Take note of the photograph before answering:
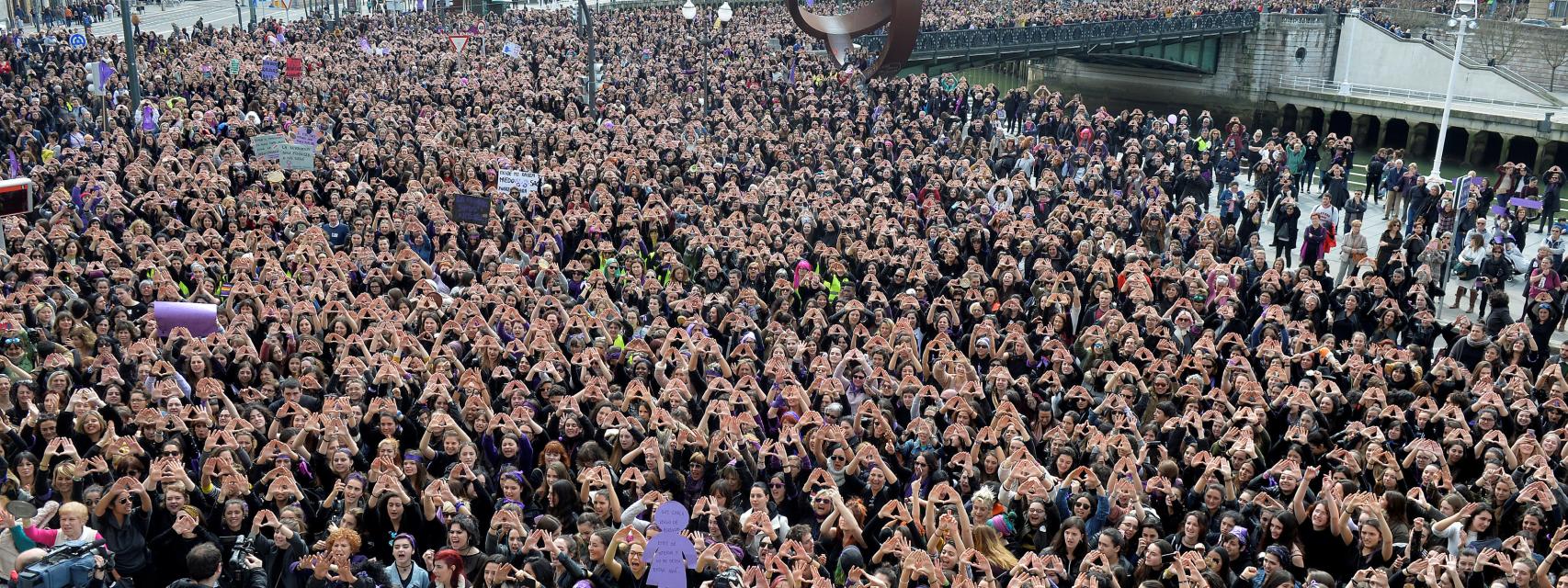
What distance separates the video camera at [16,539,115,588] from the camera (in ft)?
24.3

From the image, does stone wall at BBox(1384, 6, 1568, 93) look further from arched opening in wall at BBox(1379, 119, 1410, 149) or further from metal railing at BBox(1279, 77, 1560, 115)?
arched opening in wall at BBox(1379, 119, 1410, 149)

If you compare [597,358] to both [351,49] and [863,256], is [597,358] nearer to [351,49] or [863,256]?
[863,256]

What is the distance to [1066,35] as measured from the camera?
163 feet

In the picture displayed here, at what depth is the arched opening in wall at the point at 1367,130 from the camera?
50.0 meters

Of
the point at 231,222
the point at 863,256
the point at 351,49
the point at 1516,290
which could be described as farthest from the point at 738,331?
the point at 351,49

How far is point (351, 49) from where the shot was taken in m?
35.6

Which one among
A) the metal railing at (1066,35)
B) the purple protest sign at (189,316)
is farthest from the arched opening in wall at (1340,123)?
the purple protest sign at (189,316)

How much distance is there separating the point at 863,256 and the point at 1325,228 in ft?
19.3

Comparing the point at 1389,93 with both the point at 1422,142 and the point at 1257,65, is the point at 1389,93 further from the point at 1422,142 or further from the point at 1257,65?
the point at 1257,65

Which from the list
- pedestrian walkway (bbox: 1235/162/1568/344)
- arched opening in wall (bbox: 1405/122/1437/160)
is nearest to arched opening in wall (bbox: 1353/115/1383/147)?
arched opening in wall (bbox: 1405/122/1437/160)

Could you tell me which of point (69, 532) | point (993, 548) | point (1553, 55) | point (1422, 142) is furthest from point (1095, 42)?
point (69, 532)

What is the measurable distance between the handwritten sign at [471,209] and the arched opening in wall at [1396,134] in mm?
40062

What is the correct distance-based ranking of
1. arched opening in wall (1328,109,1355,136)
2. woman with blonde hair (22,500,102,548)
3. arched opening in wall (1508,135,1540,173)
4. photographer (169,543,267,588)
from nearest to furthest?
photographer (169,543,267,588) → woman with blonde hair (22,500,102,548) → arched opening in wall (1508,135,1540,173) → arched opening in wall (1328,109,1355,136)

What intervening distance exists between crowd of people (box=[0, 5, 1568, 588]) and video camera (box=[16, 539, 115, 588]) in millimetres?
58
